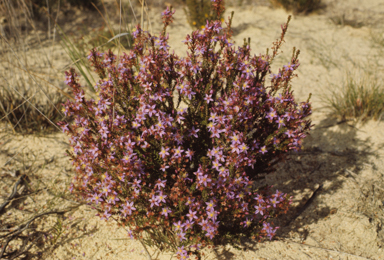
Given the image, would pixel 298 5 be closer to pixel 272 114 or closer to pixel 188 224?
pixel 272 114

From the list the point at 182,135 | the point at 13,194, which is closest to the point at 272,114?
the point at 182,135

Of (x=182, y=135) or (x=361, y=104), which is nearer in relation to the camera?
(x=182, y=135)

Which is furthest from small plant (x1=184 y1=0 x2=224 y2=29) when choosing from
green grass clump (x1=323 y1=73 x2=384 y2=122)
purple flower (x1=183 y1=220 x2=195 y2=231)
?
purple flower (x1=183 y1=220 x2=195 y2=231)

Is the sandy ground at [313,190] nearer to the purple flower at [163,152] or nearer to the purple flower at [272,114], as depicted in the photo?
the purple flower at [163,152]

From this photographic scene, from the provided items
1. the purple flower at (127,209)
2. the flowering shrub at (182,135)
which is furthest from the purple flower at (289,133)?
the purple flower at (127,209)

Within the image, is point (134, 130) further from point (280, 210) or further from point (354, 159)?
point (354, 159)

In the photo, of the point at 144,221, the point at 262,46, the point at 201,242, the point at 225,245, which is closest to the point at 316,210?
the point at 225,245
